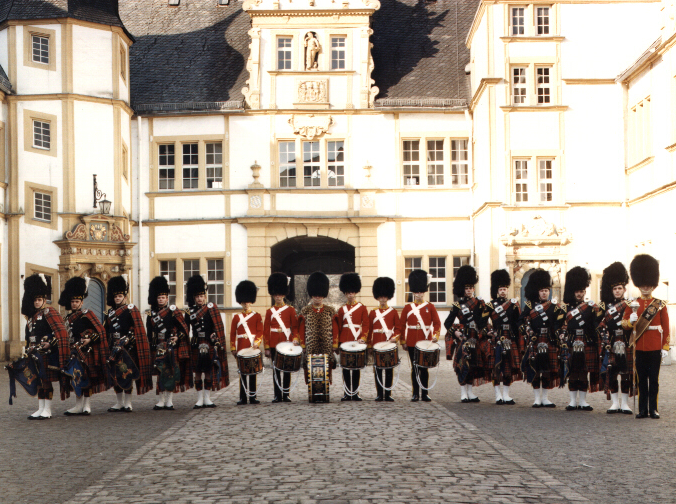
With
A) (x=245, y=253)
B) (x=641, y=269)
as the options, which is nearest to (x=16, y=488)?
(x=641, y=269)

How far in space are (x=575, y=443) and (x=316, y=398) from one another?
16.2 feet

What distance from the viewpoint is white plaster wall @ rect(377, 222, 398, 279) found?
98.5 feet

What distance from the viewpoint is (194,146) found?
30.6 meters

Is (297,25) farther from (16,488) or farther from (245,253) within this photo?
(16,488)

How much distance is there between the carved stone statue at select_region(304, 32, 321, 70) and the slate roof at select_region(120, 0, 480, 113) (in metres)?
2.07

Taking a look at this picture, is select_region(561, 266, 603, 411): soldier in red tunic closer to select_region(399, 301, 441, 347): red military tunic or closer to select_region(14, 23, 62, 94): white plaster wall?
select_region(399, 301, 441, 347): red military tunic

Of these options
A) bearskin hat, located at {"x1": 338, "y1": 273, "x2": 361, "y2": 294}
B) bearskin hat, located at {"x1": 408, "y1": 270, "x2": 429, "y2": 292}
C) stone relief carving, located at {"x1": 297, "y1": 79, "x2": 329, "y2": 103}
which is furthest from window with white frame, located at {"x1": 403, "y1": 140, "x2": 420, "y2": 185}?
bearskin hat, located at {"x1": 408, "y1": 270, "x2": 429, "y2": 292}

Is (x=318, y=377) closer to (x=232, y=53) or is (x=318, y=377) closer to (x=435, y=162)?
(x=435, y=162)

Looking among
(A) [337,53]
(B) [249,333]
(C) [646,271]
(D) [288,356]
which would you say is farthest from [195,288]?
(A) [337,53]

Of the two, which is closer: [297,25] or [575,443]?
[575,443]

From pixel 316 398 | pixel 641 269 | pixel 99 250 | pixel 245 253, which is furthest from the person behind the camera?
pixel 245 253

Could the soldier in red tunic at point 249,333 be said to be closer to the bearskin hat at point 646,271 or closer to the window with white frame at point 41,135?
the bearskin hat at point 646,271

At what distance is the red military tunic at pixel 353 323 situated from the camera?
561 inches

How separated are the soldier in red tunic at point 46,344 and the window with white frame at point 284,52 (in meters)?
18.6
